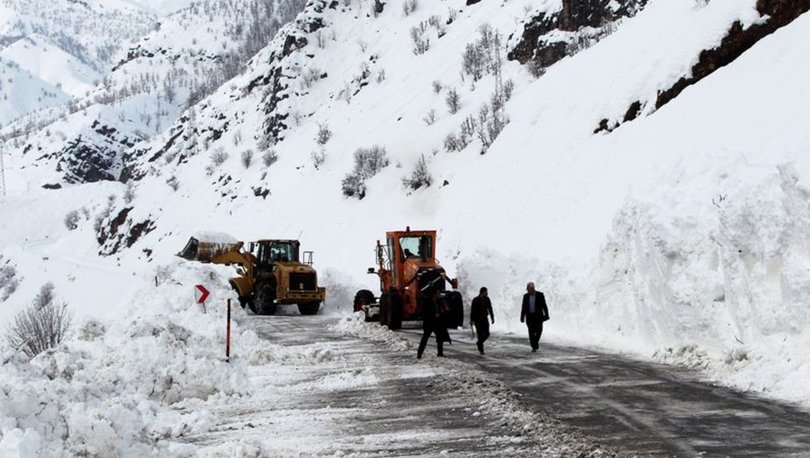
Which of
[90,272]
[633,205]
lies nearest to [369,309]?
[633,205]

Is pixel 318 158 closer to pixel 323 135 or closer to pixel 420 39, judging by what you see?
pixel 323 135

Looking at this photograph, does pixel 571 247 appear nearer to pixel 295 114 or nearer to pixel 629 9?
pixel 629 9

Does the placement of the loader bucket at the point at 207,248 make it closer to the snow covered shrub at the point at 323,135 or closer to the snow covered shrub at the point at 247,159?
the snow covered shrub at the point at 323,135

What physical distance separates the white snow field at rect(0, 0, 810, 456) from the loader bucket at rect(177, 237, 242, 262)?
1880mm

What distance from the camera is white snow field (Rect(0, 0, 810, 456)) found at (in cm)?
1207

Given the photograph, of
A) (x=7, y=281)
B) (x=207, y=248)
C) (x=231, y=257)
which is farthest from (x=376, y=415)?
(x=7, y=281)

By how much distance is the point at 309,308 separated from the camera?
107ft

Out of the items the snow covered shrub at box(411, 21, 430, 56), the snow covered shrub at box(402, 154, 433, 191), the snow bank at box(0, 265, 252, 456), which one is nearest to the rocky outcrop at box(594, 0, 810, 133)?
the snow covered shrub at box(402, 154, 433, 191)

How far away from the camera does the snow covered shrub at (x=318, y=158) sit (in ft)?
187

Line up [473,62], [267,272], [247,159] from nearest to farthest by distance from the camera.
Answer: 1. [267,272]
2. [473,62]
3. [247,159]

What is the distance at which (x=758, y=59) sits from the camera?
82.7 feet

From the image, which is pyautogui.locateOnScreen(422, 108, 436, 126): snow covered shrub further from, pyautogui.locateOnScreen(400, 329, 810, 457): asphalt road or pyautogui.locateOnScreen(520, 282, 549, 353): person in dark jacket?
pyautogui.locateOnScreen(400, 329, 810, 457): asphalt road

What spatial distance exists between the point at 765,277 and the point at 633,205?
4.87 metres

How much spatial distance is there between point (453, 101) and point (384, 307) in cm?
2820
